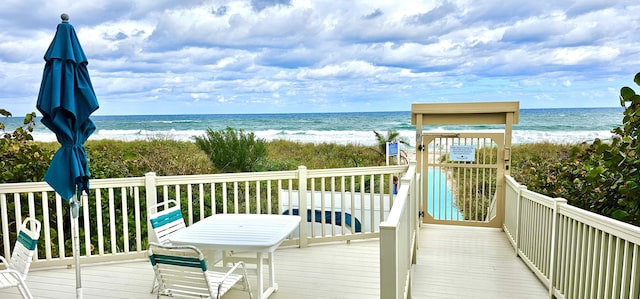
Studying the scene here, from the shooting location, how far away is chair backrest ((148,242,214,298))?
2523mm

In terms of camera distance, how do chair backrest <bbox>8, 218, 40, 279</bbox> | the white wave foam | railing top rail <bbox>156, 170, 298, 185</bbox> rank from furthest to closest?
the white wave foam < railing top rail <bbox>156, 170, 298, 185</bbox> < chair backrest <bbox>8, 218, 40, 279</bbox>

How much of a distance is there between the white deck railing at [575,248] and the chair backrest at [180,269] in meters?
2.49

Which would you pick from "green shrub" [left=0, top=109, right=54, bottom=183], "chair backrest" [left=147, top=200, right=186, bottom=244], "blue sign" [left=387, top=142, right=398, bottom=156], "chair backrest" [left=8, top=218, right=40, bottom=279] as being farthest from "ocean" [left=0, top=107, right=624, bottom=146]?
"chair backrest" [left=8, top=218, right=40, bottom=279]

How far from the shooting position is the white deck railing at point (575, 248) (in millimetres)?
2199

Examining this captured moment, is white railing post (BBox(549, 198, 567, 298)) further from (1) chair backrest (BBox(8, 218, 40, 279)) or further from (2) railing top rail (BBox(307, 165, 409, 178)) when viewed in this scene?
(1) chair backrest (BBox(8, 218, 40, 279))

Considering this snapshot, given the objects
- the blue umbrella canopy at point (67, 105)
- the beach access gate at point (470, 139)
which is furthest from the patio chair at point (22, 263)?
the beach access gate at point (470, 139)

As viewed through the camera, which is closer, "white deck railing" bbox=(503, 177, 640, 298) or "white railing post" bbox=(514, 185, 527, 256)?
"white deck railing" bbox=(503, 177, 640, 298)

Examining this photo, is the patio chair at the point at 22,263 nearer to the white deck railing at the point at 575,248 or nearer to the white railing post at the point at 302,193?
the white railing post at the point at 302,193

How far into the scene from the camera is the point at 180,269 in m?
2.60

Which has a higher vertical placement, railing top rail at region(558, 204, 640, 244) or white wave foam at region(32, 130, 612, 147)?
railing top rail at region(558, 204, 640, 244)

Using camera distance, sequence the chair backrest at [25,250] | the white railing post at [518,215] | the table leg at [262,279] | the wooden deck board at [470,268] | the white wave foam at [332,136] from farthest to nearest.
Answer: the white wave foam at [332,136]
the white railing post at [518,215]
the wooden deck board at [470,268]
the table leg at [262,279]
the chair backrest at [25,250]

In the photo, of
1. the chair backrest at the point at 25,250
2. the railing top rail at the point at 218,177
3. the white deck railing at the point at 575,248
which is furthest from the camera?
the railing top rail at the point at 218,177

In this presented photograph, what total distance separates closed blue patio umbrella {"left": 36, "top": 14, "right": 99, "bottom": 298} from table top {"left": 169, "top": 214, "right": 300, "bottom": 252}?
32.6 inches

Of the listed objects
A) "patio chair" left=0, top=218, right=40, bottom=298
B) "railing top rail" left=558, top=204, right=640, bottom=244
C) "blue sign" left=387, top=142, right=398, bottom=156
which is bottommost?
"patio chair" left=0, top=218, right=40, bottom=298
